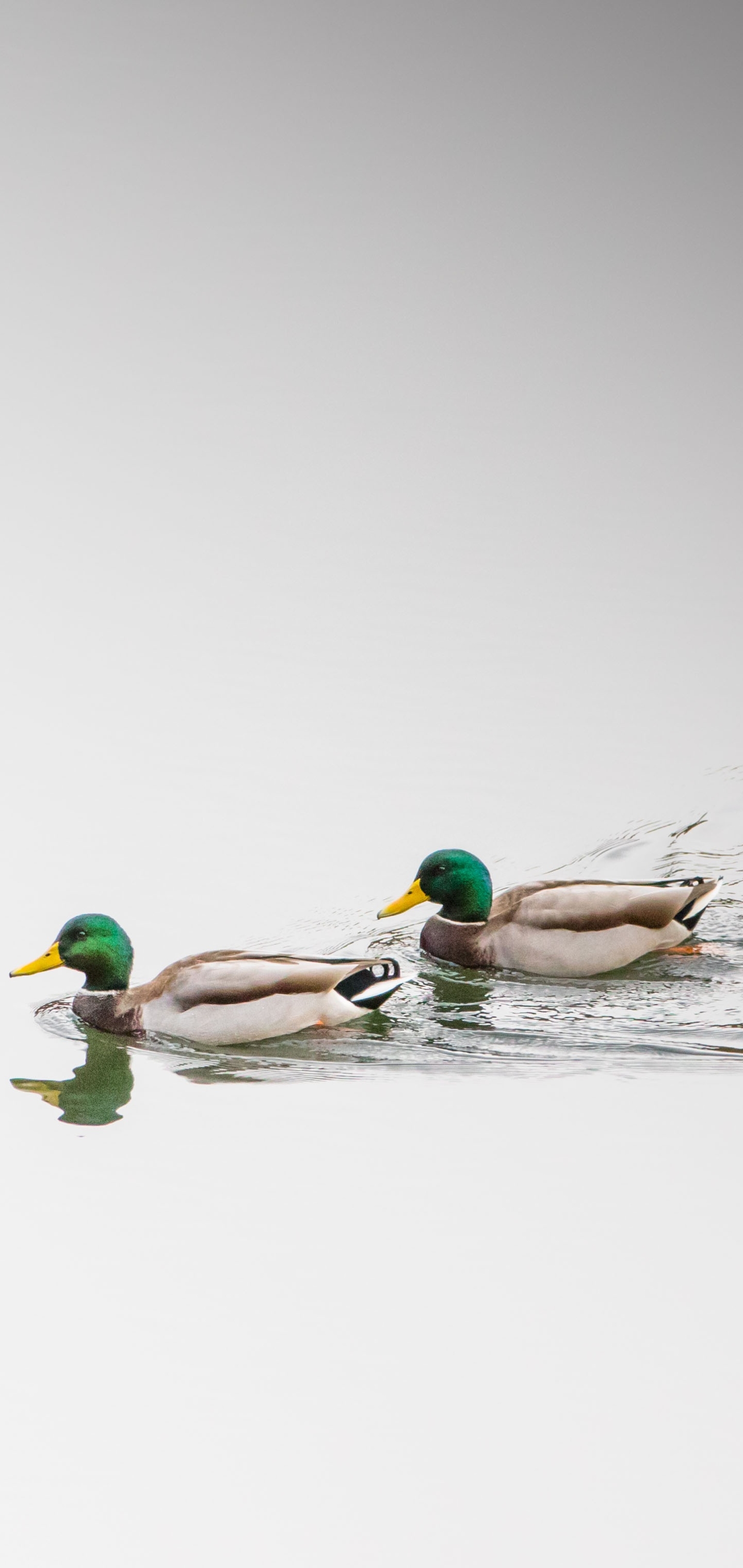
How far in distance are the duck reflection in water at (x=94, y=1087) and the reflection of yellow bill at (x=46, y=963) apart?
0.20 m

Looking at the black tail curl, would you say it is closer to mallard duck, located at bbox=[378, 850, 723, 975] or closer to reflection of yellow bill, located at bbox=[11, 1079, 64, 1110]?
mallard duck, located at bbox=[378, 850, 723, 975]

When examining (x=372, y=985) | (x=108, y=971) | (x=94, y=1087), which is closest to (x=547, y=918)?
(x=372, y=985)

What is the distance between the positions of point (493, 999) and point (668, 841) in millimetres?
1212

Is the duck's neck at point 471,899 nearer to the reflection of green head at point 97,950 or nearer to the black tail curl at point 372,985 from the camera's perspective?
the black tail curl at point 372,985

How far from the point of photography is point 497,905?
202 inches

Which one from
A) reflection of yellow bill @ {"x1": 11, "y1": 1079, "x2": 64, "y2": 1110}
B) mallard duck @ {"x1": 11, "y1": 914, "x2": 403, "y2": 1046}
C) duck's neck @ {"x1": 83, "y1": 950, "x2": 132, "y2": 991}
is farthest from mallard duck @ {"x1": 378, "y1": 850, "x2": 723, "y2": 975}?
reflection of yellow bill @ {"x1": 11, "y1": 1079, "x2": 64, "y2": 1110}

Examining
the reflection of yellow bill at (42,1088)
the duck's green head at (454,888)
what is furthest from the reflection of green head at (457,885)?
the reflection of yellow bill at (42,1088)

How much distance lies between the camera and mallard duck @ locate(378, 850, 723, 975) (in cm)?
495

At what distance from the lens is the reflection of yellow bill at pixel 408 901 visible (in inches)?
201

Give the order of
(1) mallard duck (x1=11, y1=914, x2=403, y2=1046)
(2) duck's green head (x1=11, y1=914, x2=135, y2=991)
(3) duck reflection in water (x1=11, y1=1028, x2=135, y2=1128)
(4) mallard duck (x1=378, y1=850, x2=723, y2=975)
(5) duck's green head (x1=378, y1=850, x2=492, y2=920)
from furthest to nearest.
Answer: (5) duck's green head (x1=378, y1=850, x2=492, y2=920), (4) mallard duck (x1=378, y1=850, x2=723, y2=975), (2) duck's green head (x1=11, y1=914, x2=135, y2=991), (1) mallard duck (x1=11, y1=914, x2=403, y2=1046), (3) duck reflection in water (x1=11, y1=1028, x2=135, y2=1128)

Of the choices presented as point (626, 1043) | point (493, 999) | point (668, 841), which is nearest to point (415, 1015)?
point (493, 999)

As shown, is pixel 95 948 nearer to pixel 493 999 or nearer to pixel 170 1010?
pixel 170 1010

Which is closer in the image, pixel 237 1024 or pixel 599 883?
pixel 237 1024

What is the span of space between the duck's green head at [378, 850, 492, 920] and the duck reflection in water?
0.88 meters
